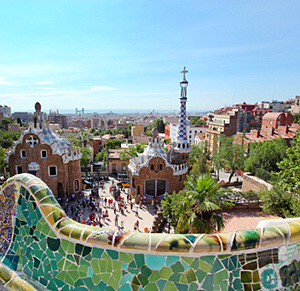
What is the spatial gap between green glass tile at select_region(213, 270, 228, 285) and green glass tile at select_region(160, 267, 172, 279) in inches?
26.3

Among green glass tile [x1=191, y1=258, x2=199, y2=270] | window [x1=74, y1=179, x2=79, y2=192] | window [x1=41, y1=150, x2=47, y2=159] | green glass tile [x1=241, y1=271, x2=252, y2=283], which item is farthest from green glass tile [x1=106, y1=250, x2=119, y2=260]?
window [x1=74, y1=179, x2=79, y2=192]

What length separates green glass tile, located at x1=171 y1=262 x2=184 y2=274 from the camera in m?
3.50

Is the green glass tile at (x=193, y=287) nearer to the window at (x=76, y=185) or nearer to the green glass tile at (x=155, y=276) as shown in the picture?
the green glass tile at (x=155, y=276)

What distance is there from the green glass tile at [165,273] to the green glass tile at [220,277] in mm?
667

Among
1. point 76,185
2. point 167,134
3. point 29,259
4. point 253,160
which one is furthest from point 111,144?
point 29,259

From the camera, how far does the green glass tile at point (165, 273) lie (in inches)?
139

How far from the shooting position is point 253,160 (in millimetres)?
27453

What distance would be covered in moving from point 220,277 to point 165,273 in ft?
2.68

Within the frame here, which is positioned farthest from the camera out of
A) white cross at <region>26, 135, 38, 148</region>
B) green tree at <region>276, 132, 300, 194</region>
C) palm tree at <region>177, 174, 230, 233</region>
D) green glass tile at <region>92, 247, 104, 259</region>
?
white cross at <region>26, 135, 38, 148</region>

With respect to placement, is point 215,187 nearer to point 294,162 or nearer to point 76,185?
point 294,162

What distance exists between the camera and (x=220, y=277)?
3.51 m

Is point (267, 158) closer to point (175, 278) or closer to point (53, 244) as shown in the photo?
point (175, 278)

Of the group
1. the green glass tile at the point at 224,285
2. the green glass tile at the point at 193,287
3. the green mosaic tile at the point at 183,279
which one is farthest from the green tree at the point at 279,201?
the green mosaic tile at the point at 183,279

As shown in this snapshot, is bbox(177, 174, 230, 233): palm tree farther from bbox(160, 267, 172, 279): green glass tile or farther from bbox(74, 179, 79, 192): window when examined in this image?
bbox(74, 179, 79, 192): window
